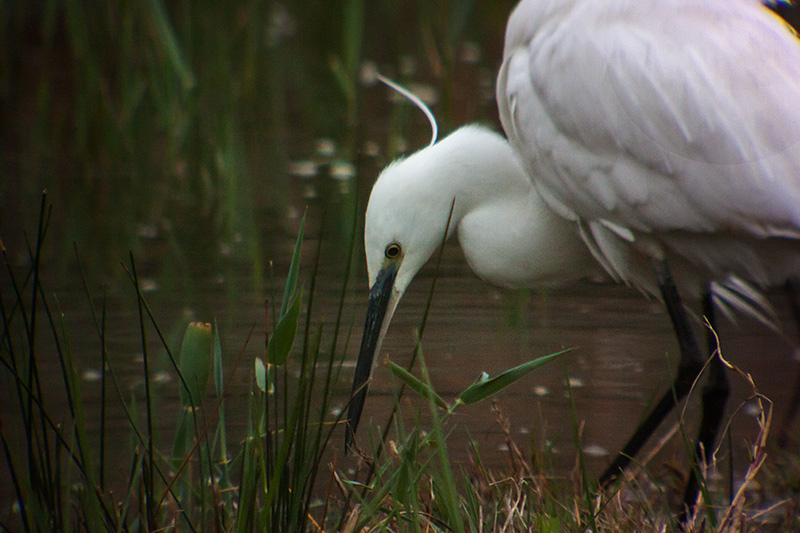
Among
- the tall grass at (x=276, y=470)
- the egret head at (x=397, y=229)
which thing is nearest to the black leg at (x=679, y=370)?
the tall grass at (x=276, y=470)

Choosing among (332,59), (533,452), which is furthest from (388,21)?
(533,452)

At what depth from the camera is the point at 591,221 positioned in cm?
216

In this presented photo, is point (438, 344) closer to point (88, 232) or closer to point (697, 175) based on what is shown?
point (697, 175)

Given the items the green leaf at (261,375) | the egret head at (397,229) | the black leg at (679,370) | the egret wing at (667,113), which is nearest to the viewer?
the green leaf at (261,375)

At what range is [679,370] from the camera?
7.36 feet

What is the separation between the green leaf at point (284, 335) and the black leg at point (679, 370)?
0.86 m

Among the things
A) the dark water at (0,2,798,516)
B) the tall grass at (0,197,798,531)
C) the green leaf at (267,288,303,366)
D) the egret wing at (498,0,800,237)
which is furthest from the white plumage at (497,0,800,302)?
the green leaf at (267,288,303,366)

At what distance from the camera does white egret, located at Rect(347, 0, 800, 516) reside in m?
1.95

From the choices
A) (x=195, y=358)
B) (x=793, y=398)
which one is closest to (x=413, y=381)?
(x=195, y=358)

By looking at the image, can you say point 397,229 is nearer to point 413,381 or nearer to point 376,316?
point 376,316

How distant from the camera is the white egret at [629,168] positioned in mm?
1949

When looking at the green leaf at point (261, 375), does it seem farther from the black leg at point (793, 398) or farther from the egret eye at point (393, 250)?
the black leg at point (793, 398)

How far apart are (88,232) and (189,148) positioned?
1.12 m

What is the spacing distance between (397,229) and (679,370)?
26.5 inches
